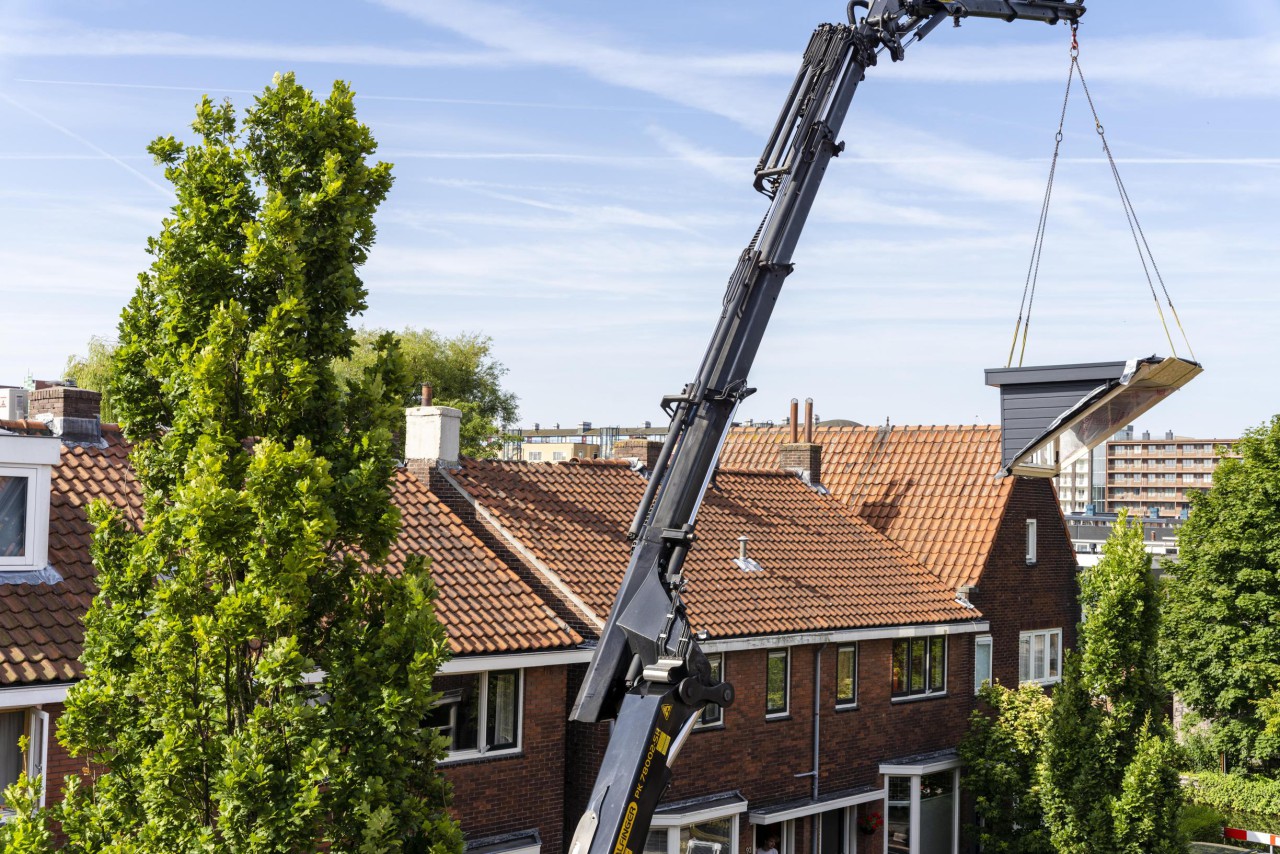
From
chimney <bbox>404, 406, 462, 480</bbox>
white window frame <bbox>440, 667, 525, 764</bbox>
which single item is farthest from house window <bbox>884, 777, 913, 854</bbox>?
chimney <bbox>404, 406, 462, 480</bbox>

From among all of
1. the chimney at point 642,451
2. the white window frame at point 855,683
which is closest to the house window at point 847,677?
the white window frame at point 855,683

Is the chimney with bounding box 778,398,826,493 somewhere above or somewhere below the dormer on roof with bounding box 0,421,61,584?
above

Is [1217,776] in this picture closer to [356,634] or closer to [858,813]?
[858,813]

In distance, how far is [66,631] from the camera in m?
13.4

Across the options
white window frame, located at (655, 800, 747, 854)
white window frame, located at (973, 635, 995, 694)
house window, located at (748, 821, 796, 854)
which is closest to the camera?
white window frame, located at (655, 800, 747, 854)

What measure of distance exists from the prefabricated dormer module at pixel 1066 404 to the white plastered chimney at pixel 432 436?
9360 mm

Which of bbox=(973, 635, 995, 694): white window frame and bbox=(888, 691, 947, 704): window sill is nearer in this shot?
bbox=(888, 691, 947, 704): window sill

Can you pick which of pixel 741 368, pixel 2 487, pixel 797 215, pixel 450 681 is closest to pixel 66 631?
pixel 2 487

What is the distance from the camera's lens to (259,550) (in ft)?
29.3

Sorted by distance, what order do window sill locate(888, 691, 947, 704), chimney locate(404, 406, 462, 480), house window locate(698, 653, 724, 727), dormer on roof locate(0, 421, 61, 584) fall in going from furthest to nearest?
window sill locate(888, 691, 947, 704) < chimney locate(404, 406, 462, 480) < house window locate(698, 653, 724, 727) < dormer on roof locate(0, 421, 61, 584)

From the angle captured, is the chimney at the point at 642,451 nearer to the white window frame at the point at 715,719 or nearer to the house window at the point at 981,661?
the white window frame at the point at 715,719

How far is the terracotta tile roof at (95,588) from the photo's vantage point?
42.9 feet

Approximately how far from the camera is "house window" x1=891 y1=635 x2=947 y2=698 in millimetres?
23750

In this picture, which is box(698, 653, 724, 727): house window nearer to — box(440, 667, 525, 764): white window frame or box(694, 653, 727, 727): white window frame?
box(694, 653, 727, 727): white window frame
